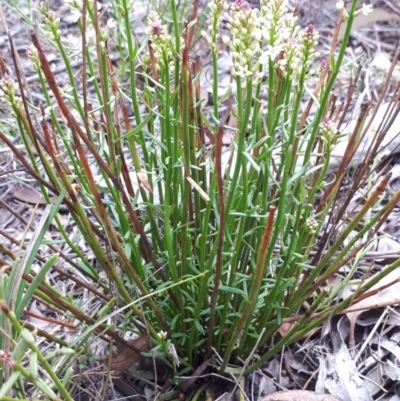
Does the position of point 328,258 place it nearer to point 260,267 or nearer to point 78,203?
point 260,267

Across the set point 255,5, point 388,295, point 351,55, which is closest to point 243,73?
point 388,295

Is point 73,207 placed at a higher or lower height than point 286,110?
lower

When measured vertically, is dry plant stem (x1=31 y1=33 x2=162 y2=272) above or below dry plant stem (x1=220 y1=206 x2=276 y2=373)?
above

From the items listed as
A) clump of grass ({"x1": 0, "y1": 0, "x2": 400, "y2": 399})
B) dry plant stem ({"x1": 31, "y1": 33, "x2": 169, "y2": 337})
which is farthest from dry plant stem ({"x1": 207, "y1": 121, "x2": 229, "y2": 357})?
dry plant stem ({"x1": 31, "y1": 33, "x2": 169, "y2": 337})

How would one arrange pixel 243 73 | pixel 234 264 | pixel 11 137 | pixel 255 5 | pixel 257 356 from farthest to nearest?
pixel 255 5, pixel 11 137, pixel 257 356, pixel 234 264, pixel 243 73

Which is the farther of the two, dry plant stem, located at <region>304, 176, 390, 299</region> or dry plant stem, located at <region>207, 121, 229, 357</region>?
dry plant stem, located at <region>304, 176, 390, 299</region>

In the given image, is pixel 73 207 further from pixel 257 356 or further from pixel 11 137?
pixel 11 137

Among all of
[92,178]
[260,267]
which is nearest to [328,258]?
[260,267]

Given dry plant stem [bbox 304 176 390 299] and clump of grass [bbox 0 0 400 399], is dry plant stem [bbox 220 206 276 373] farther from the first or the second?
dry plant stem [bbox 304 176 390 299]
